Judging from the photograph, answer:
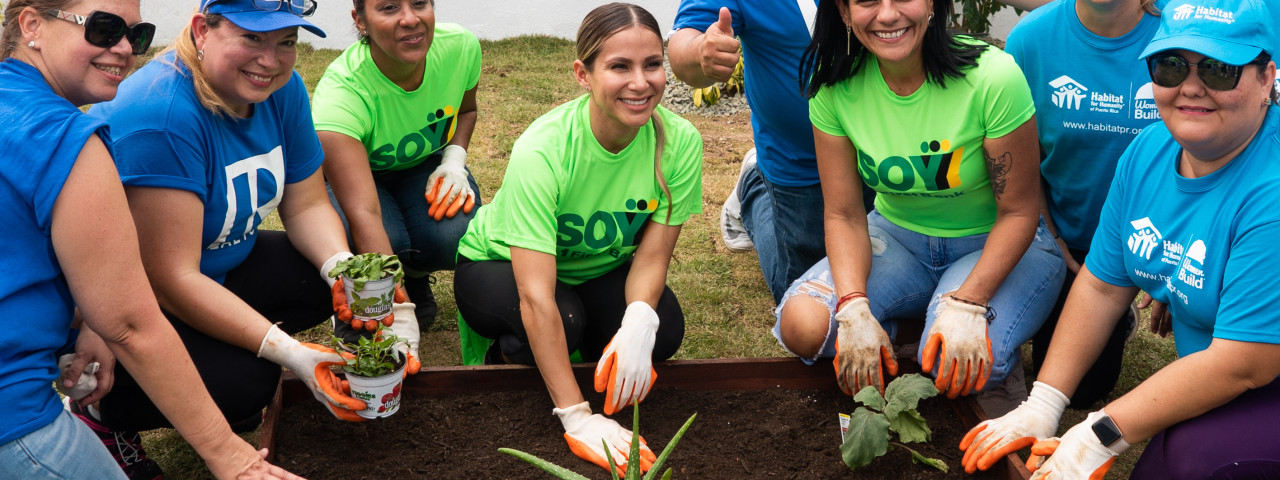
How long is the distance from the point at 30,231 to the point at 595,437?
4.06ft

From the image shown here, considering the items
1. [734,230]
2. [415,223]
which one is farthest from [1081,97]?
[415,223]

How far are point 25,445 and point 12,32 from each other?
743 millimetres

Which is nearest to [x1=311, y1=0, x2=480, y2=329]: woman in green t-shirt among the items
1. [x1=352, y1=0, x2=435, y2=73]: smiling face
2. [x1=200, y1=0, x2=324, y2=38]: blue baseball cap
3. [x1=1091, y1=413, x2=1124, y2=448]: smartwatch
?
[x1=352, y1=0, x2=435, y2=73]: smiling face

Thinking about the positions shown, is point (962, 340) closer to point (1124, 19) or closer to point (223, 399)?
point (1124, 19)

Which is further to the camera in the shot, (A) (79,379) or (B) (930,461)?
(B) (930,461)

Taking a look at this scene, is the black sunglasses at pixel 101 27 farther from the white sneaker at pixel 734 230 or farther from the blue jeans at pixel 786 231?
the white sneaker at pixel 734 230

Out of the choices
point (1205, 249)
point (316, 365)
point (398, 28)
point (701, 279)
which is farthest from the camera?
point (701, 279)

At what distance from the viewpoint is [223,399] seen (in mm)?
2289

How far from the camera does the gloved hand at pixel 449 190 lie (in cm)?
313

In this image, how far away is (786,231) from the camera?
3201 millimetres

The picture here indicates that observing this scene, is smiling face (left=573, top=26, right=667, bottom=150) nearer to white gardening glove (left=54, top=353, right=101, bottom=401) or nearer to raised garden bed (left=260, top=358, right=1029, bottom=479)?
raised garden bed (left=260, top=358, right=1029, bottom=479)

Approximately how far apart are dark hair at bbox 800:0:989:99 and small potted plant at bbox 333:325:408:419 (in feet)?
4.22

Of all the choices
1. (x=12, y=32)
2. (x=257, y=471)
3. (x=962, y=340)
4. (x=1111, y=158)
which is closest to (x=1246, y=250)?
(x=962, y=340)

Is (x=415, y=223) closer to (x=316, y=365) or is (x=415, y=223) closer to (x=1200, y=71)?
(x=316, y=365)
